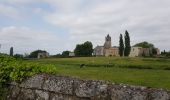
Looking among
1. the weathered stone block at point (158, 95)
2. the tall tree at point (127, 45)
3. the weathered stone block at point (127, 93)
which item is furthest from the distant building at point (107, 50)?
the weathered stone block at point (158, 95)

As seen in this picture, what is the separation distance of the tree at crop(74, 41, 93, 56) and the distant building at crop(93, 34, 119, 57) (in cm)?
2432

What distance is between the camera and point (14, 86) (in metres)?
6.12

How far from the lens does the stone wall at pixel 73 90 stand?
4.54 m

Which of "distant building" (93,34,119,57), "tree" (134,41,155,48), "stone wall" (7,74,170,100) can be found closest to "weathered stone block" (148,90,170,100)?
"stone wall" (7,74,170,100)

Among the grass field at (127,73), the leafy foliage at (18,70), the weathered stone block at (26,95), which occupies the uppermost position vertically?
the leafy foliage at (18,70)

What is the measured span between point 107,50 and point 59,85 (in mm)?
180676

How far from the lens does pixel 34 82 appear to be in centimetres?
580

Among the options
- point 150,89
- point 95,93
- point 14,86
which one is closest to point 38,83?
point 14,86

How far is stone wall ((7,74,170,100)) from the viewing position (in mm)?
4535

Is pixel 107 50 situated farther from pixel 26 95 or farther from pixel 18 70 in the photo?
pixel 26 95

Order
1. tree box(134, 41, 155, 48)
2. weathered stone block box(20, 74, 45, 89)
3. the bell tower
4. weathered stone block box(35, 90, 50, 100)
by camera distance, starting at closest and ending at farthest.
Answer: weathered stone block box(35, 90, 50, 100)
weathered stone block box(20, 74, 45, 89)
tree box(134, 41, 155, 48)
the bell tower

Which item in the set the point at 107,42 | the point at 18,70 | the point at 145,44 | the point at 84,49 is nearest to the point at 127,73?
the point at 18,70

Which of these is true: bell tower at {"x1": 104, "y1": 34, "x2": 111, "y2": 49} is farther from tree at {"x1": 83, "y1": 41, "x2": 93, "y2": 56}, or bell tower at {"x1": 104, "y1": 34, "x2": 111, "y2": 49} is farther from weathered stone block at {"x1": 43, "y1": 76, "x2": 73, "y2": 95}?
weathered stone block at {"x1": 43, "y1": 76, "x2": 73, "y2": 95}

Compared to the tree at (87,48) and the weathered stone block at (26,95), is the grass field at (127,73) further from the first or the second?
the tree at (87,48)
